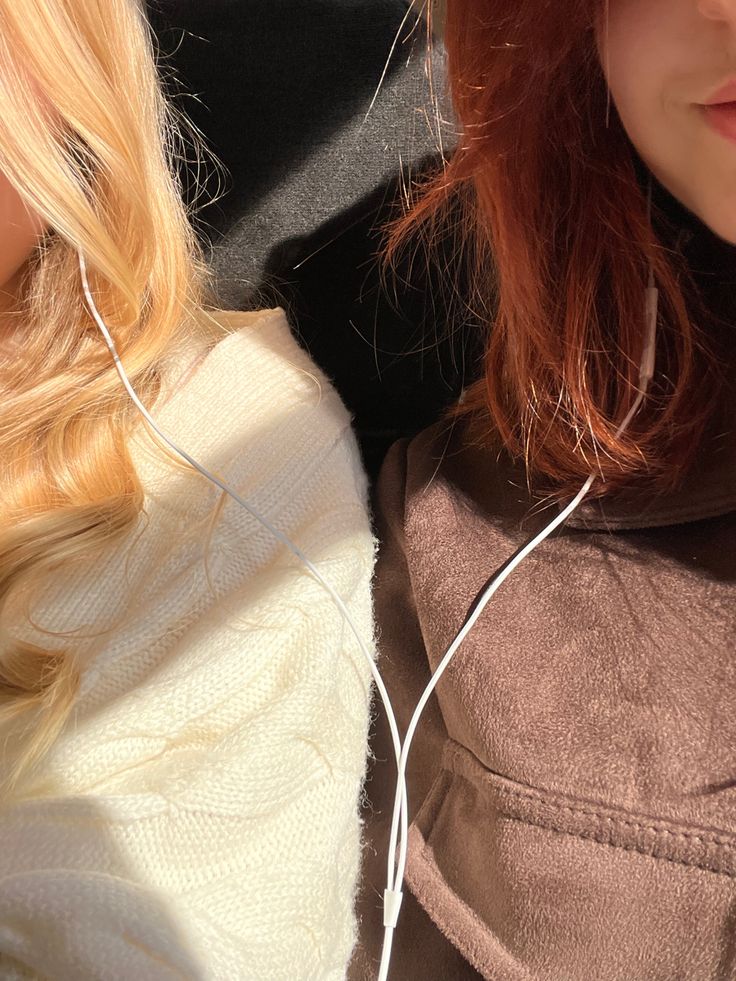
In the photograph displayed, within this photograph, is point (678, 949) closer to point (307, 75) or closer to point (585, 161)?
point (585, 161)

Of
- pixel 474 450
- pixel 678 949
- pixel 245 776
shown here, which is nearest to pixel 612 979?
pixel 678 949

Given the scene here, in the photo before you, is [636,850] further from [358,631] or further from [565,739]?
[358,631]

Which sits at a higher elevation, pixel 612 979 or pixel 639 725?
pixel 639 725

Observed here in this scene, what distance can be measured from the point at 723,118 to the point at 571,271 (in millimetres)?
176

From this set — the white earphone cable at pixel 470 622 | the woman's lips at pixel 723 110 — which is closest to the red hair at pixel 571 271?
the white earphone cable at pixel 470 622

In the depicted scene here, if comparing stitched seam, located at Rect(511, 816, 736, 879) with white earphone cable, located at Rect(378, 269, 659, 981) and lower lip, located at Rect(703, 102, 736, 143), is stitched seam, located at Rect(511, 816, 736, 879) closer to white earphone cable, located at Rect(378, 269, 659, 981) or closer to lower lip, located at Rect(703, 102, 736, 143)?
white earphone cable, located at Rect(378, 269, 659, 981)

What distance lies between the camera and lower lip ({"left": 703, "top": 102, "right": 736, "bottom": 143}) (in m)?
0.52

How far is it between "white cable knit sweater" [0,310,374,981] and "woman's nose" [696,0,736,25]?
427 millimetres

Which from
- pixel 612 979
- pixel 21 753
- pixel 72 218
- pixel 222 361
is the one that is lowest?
pixel 612 979

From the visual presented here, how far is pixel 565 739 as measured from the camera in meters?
0.57

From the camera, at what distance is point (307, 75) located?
36.2 inches

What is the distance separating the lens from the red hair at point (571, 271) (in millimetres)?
620

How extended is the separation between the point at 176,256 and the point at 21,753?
0.46 m

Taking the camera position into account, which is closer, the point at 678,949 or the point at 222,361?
the point at 678,949
